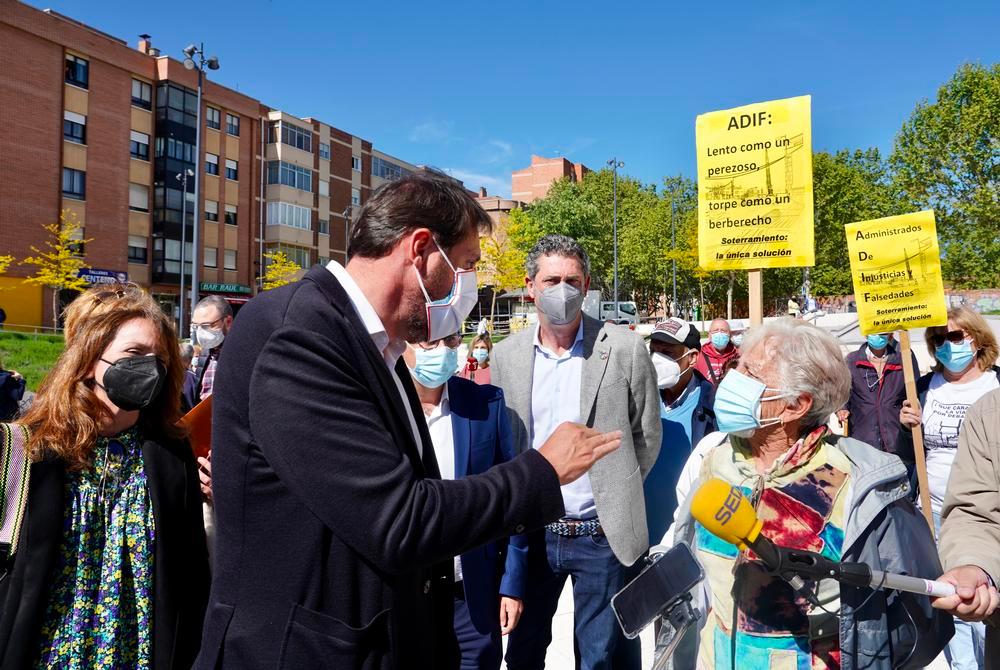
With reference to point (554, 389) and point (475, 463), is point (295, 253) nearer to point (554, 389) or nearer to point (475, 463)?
point (554, 389)

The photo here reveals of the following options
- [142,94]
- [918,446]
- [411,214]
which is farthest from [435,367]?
[142,94]

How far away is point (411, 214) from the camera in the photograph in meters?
1.77

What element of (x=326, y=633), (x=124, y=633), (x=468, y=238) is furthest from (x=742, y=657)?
(x=124, y=633)

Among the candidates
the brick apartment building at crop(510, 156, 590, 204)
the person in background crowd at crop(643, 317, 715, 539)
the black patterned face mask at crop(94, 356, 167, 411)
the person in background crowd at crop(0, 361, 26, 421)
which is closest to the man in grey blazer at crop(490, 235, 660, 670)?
the person in background crowd at crop(643, 317, 715, 539)

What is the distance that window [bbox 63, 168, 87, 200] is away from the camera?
120 ft

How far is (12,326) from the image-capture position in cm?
3262

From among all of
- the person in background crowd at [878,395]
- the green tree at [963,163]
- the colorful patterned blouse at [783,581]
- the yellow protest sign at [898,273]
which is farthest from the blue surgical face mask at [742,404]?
the green tree at [963,163]

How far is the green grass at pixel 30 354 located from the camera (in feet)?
60.8

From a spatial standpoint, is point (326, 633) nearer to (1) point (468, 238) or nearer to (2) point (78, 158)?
(1) point (468, 238)

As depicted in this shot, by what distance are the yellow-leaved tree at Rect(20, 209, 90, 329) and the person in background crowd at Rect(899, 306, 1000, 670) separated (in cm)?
3321

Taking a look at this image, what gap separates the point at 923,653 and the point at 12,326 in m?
39.2

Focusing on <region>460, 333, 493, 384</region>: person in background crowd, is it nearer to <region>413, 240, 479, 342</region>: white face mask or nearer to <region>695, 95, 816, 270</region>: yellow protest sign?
<region>695, 95, 816, 270</region>: yellow protest sign

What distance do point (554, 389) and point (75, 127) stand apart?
42.2 meters

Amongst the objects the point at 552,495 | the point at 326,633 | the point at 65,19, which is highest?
the point at 65,19
